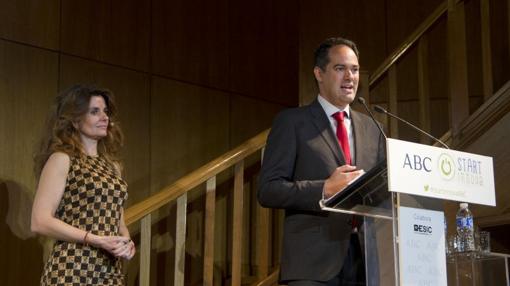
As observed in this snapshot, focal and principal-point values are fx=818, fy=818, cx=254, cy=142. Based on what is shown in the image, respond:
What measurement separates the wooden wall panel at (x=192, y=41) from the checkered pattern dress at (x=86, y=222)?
2140mm

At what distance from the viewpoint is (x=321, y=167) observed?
257cm

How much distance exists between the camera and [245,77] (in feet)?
19.1

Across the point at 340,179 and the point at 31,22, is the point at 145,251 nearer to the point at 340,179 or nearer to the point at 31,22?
the point at 31,22

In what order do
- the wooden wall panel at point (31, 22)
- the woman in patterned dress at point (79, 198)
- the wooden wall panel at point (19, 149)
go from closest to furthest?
the woman in patterned dress at point (79, 198), the wooden wall panel at point (19, 149), the wooden wall panel at point (31, 22)

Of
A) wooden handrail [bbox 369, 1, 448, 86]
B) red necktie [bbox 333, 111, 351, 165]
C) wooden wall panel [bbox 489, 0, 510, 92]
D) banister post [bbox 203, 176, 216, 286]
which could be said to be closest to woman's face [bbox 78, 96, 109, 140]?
banister post [bbox 203, 176, 216, 286]

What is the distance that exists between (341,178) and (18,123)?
2.42 metres

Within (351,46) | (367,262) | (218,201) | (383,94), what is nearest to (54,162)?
(351,46)

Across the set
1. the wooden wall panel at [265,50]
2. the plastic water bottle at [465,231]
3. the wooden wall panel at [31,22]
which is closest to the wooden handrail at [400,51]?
the wooden wall panel at [265,50]

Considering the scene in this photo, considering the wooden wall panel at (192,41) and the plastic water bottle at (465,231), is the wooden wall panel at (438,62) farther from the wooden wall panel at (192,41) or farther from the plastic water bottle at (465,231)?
the plastic water bottle at (465,231)

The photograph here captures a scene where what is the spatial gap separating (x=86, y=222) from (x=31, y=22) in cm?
174

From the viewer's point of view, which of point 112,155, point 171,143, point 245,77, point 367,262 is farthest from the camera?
point 245,77

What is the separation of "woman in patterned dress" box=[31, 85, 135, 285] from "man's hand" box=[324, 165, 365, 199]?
100 centimetres

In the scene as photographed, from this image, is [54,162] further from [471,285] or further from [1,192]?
[471,285]

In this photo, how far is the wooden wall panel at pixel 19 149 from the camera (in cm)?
405
